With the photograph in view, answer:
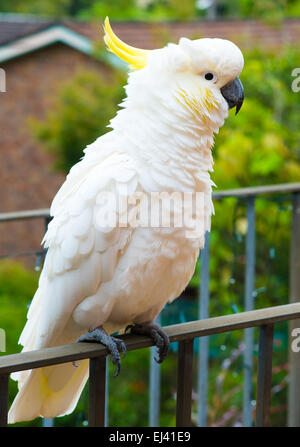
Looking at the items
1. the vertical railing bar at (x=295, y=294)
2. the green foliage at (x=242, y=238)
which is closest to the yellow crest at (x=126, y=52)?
the vertical railing bar at (x=295, y=294)

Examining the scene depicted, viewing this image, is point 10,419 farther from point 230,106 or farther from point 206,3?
point 206,3

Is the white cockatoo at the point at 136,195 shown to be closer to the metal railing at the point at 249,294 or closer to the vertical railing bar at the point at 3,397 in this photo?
the vertical railing bar at the point at 3,397

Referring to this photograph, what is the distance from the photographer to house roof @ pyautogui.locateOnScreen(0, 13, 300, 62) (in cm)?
765

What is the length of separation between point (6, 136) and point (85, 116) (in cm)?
294

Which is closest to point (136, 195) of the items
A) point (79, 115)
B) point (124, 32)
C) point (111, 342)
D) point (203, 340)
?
point (111, 342)

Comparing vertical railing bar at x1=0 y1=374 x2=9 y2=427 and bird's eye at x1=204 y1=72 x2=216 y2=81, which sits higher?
bird's eye at x1=204 y1=72 x2=216 y2=81

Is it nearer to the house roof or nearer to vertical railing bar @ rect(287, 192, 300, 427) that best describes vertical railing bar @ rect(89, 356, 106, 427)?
vertical railing bar @ rect(287, 192, 300, 427)

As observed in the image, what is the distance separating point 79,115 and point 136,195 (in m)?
4.39

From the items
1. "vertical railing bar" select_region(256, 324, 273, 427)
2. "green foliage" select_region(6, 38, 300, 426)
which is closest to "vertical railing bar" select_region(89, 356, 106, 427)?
"vertical railing bar" select_region(256, 324, 273, 427)

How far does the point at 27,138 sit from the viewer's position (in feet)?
26.7

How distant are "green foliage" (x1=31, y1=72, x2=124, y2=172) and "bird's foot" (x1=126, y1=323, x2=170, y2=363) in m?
3.98

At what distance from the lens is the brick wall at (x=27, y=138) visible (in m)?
7.90
